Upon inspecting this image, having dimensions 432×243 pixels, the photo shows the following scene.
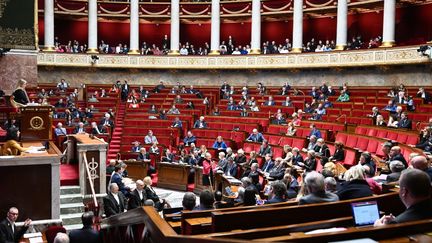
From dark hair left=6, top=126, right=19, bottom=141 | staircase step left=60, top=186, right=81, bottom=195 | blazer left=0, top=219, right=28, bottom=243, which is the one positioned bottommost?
blazer left=0, top=219, right=28, bottom=243

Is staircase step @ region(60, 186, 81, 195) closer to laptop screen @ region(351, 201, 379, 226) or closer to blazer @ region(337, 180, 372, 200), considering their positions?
blazer @ region(337, 180, 372, 200)

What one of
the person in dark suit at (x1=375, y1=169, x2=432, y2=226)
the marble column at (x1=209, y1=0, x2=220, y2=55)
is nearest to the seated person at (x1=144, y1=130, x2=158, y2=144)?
the marble column at (x1=209, y1=0, x2=220, y2=55)

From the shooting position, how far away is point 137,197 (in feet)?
30.2

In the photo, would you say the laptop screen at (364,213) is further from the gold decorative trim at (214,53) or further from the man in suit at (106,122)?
the gold decorative trim at (214,53)

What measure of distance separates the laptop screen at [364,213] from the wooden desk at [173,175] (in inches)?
417

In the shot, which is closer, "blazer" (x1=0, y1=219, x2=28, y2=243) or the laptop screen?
the laptop screen

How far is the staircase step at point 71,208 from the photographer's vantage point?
30.3ft

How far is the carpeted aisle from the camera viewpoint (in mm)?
9827

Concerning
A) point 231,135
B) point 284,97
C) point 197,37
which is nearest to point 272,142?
point 231,135

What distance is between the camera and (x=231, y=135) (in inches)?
663

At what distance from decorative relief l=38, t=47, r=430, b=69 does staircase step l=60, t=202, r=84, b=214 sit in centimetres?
1465

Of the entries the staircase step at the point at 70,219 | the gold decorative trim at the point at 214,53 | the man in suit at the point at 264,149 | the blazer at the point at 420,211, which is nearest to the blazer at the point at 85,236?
the staircase step at the point at 70,219

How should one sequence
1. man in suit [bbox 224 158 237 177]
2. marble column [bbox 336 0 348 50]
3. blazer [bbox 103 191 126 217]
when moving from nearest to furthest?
blazer [bbox 103 191 126 217], man in suit [bbox 224 158 237 177], marble column [bbox 336 0 348 50]

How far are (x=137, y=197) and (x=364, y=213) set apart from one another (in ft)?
19.7
